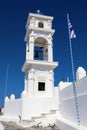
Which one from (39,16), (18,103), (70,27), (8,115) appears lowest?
(8,115)

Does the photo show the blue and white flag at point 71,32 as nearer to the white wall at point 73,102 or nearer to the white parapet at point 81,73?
the white parapet at point 81,73

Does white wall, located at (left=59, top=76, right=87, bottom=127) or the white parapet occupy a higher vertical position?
the white parapet

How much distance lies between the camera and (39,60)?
2133cm

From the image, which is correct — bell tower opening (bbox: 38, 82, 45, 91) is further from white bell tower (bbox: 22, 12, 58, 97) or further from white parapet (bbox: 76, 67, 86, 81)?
white parapet (bbox: 76, 67, 86, 81)

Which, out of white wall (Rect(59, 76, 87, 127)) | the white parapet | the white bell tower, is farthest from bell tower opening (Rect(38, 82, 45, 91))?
the white parapet

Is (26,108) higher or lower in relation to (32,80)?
lower

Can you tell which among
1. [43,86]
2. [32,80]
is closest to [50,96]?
[43,86]

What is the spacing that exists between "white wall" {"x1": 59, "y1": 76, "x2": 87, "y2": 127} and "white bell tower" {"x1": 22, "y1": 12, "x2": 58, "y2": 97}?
5.62 meters

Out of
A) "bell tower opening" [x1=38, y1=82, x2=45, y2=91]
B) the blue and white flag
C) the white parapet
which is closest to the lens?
the white parapet

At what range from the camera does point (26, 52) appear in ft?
77.6

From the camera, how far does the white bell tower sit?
815 inches

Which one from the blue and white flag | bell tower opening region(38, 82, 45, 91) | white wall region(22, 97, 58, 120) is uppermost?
the blue and white flag

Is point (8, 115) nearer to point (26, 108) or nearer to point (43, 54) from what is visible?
point (26, 108)

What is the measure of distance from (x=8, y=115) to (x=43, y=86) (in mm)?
6512
